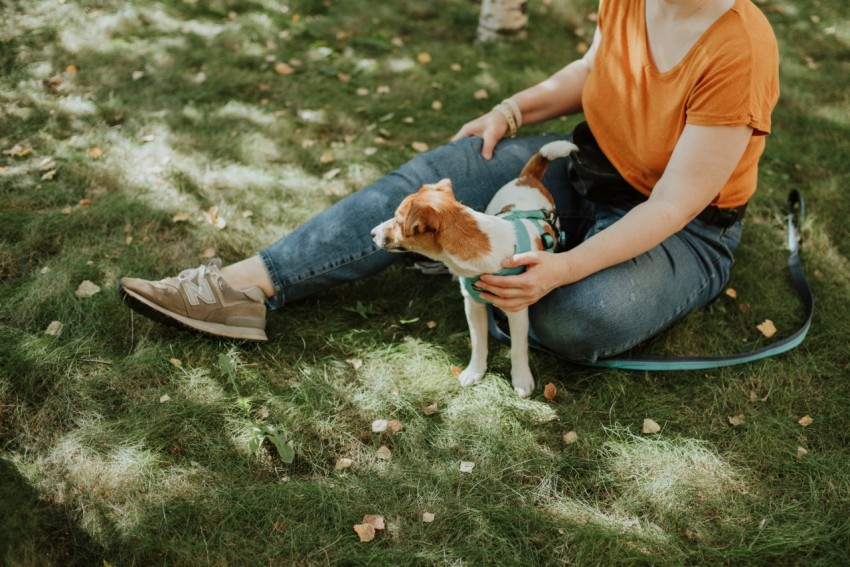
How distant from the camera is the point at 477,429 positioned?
2.53 metres

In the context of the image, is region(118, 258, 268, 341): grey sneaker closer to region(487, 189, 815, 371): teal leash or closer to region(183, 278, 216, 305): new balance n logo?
region(183, 278, 216, 305): new balance n logo

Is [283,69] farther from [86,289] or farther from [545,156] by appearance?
[545,156]

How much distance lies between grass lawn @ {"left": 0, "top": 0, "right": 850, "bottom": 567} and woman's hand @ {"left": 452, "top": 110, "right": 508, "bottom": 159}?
768 mm

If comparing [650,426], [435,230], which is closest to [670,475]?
[650,426]

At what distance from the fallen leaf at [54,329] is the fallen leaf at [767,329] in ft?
10.7

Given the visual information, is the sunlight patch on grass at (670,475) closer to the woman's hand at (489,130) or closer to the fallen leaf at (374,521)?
the fallen leaf at (374,521)

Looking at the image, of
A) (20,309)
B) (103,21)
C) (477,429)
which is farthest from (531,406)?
(103,21)

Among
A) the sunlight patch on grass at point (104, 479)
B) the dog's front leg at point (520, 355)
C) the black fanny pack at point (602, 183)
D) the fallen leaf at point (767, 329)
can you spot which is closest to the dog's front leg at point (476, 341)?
the dog's front leg at point (520, 355)

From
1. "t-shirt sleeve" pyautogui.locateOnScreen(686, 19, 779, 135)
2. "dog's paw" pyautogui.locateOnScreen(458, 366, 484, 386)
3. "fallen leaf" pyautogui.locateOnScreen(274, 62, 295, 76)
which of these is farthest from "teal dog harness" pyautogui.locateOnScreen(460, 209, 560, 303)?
"fallen leaf" pyautogui.locateOnScreen(274, 62, 295, 76)

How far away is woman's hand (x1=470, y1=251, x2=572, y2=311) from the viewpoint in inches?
85.8

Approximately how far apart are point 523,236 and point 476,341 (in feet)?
1.90

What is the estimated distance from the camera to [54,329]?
2801 mm

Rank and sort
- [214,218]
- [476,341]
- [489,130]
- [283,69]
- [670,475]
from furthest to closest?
[283,69]
[214,218]
[489,130]
[476,341]
[670,475]

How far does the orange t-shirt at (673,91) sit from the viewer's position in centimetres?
207
